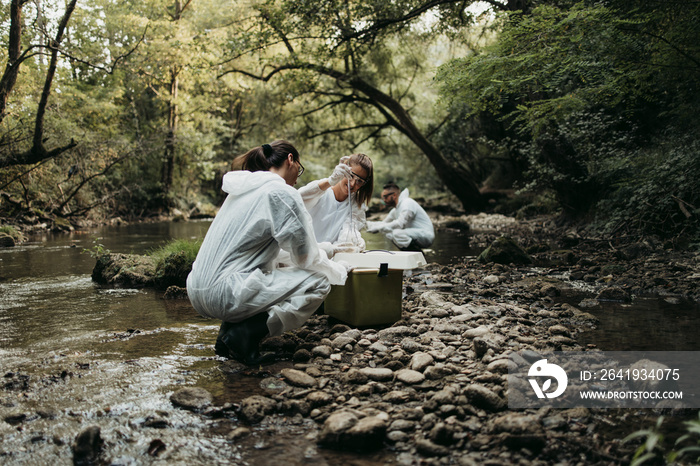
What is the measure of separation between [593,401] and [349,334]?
1.66 metres

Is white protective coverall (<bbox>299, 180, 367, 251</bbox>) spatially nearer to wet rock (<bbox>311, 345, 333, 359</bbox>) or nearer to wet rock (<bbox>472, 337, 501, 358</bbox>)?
wet rock (<bbox>311, 345, 333, 359</bbox>)

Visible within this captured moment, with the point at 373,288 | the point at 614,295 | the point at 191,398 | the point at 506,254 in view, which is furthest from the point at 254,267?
the point at 506,254

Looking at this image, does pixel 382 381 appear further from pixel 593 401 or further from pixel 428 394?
pixel 593 401

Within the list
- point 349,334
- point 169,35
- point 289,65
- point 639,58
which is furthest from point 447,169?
point 349,334

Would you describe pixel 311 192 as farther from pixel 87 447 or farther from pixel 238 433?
pixel 87 447

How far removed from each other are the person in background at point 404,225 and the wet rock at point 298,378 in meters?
4.67

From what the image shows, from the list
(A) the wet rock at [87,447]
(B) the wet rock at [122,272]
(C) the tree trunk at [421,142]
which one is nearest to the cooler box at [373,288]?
(A) the wet rock at [87,447]

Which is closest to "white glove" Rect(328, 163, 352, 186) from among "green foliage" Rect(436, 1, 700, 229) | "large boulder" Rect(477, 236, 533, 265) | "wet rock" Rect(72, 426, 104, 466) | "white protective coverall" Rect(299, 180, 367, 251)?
"white protective coverall" Rect(299, 180, 367, 251)

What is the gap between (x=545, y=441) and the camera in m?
2.01

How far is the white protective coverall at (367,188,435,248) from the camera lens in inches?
301

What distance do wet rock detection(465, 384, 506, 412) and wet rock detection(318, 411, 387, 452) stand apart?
0.51 metres

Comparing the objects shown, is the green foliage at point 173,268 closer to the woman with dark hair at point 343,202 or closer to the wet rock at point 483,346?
the woman with dark hair at point 343,202

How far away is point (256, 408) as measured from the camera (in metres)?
2.36

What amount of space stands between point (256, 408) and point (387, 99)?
48.9ft
